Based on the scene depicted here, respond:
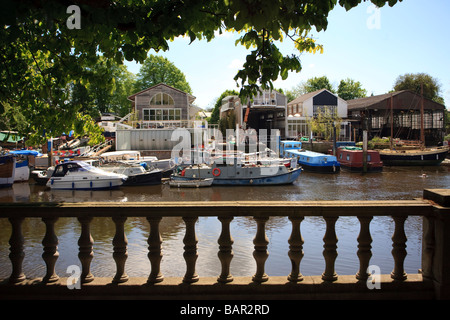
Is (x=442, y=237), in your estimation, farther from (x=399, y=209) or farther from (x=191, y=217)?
(x=191, y=217)

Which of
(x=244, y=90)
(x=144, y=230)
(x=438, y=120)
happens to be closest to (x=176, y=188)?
(x=144, y=230)

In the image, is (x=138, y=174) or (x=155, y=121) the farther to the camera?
(x=155, y=121)

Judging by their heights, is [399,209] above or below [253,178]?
above

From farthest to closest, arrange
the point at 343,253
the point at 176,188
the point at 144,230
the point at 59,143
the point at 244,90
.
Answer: the point at 59,143, the point at 176,188, the point at 144,230, the point at 343,253, the point at 244,90

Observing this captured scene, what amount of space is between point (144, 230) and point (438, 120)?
61639mm

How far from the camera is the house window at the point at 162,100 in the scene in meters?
52.9

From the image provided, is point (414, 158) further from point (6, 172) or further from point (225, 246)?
point (225, 246)

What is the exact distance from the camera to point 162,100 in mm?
53031

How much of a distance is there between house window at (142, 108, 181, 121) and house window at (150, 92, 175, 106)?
0.82 metres

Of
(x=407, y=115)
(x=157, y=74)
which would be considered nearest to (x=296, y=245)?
(x=407, y=115)

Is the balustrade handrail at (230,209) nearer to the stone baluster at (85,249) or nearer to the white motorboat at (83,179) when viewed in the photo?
the stone baluster at (85,249)

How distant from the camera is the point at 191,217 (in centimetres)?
377

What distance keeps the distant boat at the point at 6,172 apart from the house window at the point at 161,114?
23.3 metres

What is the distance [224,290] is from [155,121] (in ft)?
159
